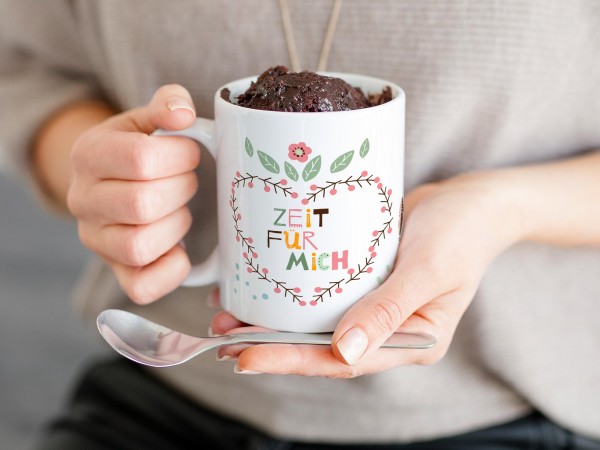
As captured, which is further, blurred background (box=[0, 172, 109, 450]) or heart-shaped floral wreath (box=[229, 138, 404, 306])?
blurred background (box=[0, 172, 109, 450])

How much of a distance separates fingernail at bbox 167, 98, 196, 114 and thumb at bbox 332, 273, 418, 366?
232mm

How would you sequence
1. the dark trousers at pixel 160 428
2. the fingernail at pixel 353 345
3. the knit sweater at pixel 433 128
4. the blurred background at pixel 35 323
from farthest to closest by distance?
1. the blurred background at pixel 35 323
2. the dark trousers at pixel 160 428
3. the knit sweater at pixel 433 128
4. the fingernail at pixel 353 345

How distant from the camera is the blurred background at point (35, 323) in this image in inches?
71.1

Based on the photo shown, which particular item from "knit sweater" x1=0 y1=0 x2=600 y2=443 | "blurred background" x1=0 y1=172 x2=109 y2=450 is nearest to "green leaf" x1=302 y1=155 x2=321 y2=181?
"knit sweater" x1=0 y1=0 x2=600 y2=443

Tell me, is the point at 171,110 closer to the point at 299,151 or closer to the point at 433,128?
the point at 299,151

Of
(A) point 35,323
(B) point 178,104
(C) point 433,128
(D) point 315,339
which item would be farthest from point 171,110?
(A) point 35,323

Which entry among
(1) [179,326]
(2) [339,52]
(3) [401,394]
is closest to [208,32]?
(2) [339,52]

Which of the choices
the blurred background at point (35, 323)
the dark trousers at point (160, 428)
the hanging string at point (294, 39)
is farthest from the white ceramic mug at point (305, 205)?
the blurred background at point (35, 323)

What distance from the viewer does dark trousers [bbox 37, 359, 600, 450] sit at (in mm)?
979

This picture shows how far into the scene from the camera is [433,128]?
2.86ft

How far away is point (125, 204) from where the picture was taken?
0.69 metres

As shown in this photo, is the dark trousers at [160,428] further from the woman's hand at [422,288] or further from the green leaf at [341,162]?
the green leaf at [341,162]

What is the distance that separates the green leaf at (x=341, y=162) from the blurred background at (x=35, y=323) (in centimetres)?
107

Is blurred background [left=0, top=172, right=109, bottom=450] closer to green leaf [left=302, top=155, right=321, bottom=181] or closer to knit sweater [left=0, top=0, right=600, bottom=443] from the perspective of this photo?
knit sweater [left=0, top=0, right=600, bottom=443]
